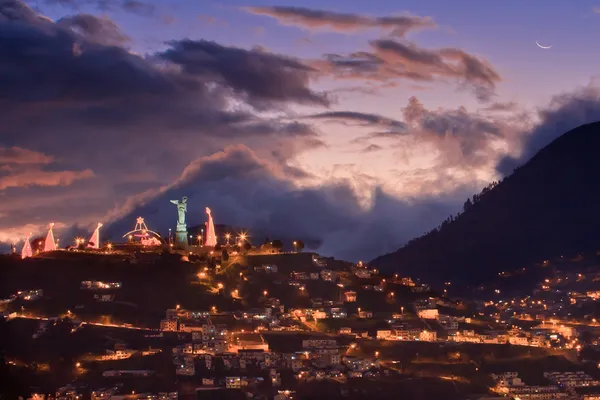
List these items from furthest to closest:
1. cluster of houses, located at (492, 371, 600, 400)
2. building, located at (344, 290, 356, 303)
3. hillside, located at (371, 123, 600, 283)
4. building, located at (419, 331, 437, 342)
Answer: hillside, located at (371, 123, 600, 283)
building, located at (344, 290, 356, 303)
building, located at (419, 331, 437, 342)
cluster of houses, located at (492, 371, 600, 400)

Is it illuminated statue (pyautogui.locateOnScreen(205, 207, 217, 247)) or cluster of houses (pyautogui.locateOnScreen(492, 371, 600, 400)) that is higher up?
illuminated statue (pyautogui.locateOnScreen(205, 207, 217, 247))

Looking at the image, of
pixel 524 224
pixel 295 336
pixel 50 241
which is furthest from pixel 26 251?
pixel 524 224

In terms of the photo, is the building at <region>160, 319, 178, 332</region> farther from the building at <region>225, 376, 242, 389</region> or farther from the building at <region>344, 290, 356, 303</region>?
the building at <region>344, 290, 356, 303</region>

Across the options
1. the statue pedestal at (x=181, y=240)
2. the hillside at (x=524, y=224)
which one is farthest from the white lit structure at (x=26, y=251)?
the hillside at (x=524, y=224)

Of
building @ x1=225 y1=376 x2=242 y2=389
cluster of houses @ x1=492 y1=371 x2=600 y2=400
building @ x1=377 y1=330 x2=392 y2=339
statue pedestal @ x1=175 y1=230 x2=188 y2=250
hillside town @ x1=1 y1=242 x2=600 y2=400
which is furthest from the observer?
statue pedestal @ x1=175 y1=230 x2=188 y2=250

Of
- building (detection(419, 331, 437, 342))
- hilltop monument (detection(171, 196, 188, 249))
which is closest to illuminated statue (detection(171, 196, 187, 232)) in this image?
hilltop monument (detection(171, 196, 188, 249))

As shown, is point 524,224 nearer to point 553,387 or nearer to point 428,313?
Answer: point 428,313
